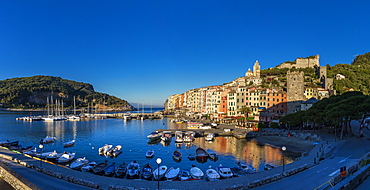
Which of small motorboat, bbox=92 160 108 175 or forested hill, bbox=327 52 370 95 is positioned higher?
forested hill, bbox=327 52 370 95

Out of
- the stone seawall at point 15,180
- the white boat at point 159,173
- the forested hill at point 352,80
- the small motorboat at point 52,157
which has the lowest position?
the small motorboat at point 52,157

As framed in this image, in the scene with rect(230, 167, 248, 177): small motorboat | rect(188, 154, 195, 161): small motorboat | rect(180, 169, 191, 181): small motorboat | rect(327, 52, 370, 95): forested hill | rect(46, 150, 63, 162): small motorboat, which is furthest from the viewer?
rect(327, 52, 370, 95): forested hill

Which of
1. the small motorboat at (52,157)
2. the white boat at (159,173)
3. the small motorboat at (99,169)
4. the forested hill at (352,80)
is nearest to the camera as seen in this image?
the white boat at (159,173)

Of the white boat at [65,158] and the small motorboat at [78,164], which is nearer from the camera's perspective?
the small motorboat at [78,164]

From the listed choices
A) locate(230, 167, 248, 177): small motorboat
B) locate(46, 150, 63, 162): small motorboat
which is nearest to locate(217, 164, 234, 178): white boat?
locate(230, 167, 248, 177): small motorboat

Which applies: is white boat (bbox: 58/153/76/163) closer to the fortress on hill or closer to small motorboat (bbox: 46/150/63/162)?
small motorboat (bbox: 46/150/63/162)

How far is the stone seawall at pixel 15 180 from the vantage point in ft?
52.3

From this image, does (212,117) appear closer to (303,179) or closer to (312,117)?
(312,117)

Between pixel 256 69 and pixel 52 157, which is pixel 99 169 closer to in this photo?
pixel 52 157

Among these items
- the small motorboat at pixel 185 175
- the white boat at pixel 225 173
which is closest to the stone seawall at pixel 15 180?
the small motorboat at pixel 185 175

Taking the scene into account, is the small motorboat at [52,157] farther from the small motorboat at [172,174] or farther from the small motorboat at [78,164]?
the small motorboat at [172,174]

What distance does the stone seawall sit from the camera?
52.3 ft

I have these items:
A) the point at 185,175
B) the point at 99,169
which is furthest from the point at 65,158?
the point at 185,175

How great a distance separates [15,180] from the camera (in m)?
18.1
